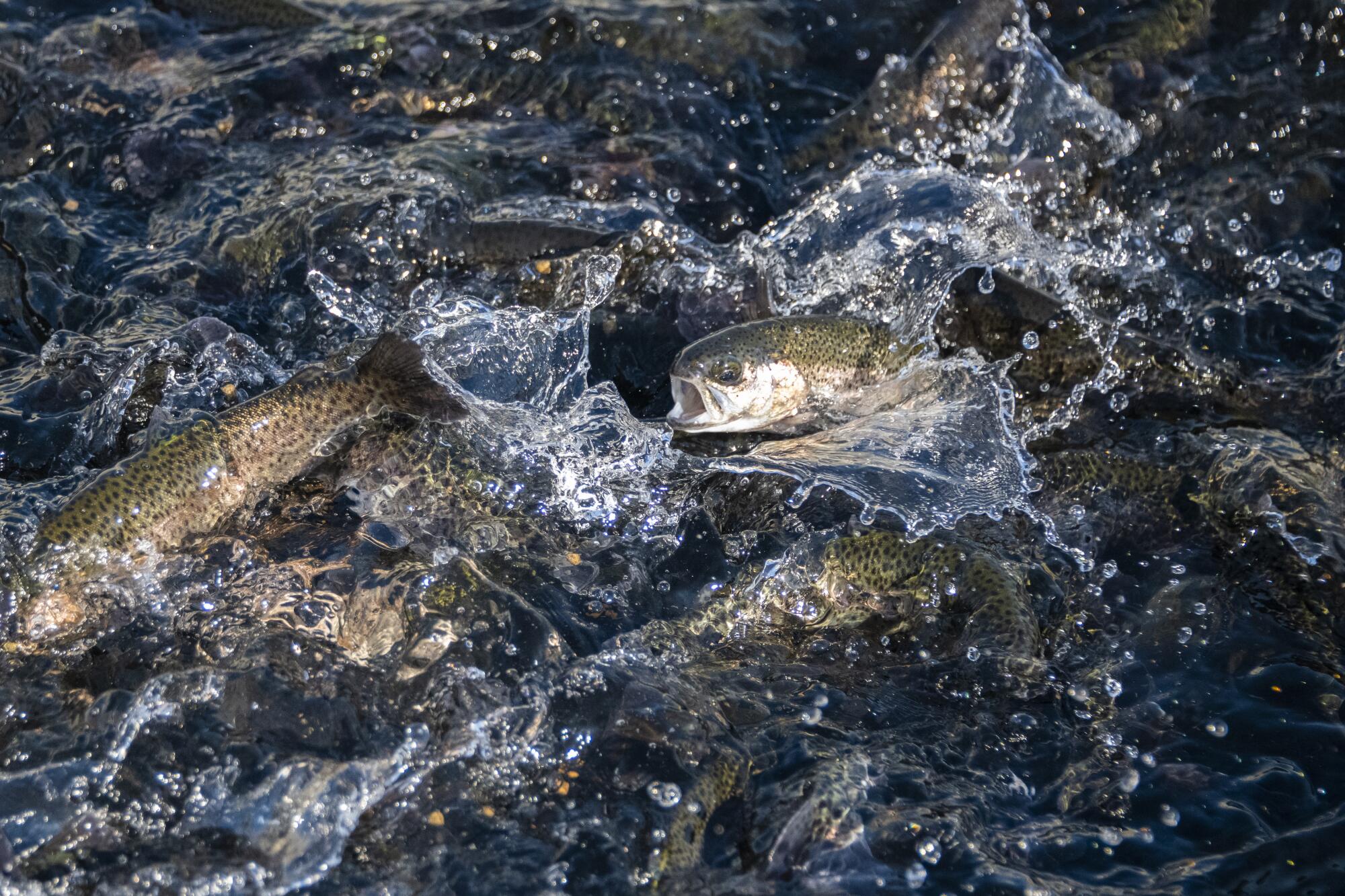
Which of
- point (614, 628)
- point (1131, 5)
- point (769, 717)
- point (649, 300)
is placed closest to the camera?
point (769, 717)

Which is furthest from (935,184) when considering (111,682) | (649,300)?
(111,682)

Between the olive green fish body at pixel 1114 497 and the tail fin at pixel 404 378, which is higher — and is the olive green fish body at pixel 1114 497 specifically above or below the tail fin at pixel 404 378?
below

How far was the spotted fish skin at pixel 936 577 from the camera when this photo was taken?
3.82 meters

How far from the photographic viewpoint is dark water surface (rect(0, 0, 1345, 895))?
10.3ft

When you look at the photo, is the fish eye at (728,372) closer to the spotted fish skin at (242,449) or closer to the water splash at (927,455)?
the water splash at (927,455)

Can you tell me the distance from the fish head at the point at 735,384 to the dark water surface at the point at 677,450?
0.46ft

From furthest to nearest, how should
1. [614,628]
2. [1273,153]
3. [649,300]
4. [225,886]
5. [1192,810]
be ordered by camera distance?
[1273,153] < [649,300] < [614,628] < [1192,810] < [225,886]

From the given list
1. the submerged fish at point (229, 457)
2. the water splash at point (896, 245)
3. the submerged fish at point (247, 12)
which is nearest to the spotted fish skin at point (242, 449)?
the submerged fish at point (229, 457)

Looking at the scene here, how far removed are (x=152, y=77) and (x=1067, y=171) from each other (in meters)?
5.27

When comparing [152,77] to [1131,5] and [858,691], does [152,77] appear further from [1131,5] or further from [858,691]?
[1131,5]

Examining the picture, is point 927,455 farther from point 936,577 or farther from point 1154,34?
point 1154,34

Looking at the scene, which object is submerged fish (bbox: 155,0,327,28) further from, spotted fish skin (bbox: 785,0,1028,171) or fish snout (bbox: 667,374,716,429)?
fish snout (bbox: 667,374,716,429)

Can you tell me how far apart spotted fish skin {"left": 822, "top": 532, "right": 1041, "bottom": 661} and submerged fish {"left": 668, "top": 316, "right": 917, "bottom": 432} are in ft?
2.36

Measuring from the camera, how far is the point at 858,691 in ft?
12.1
